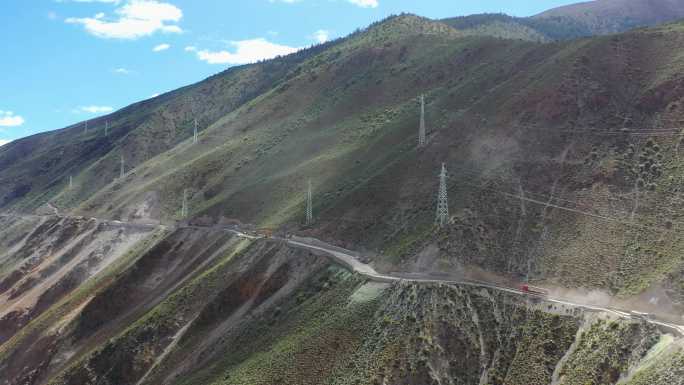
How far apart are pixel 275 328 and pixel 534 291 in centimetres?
2329

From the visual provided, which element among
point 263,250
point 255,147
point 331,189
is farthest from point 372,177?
point 255,147

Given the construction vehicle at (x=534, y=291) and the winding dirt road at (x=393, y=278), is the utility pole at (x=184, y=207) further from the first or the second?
the construction vehicle at (x=534, y=291)

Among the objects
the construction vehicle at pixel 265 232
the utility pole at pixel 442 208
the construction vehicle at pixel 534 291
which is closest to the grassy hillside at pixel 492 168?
the utility pole at pixel 442 208

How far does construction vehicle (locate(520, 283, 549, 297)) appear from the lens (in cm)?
4719

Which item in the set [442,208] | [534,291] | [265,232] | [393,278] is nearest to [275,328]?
[393,278]

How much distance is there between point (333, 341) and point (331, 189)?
1438 inches

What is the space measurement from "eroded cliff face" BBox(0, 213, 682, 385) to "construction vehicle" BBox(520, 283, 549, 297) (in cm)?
116

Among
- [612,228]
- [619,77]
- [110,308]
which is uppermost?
[619,77]

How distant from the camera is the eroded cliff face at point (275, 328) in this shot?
138ft

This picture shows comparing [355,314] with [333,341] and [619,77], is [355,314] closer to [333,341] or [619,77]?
[333,341]

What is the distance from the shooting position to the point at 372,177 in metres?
76.2

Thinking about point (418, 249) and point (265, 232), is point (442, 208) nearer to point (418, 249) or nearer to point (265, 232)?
point (418, 249)

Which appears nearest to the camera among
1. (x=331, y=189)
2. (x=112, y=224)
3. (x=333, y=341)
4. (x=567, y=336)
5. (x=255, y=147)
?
(x=567, y=336)

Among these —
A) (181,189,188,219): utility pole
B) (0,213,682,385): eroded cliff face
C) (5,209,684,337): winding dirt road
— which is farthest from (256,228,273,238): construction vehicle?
(181,189,188,219): utility pole
